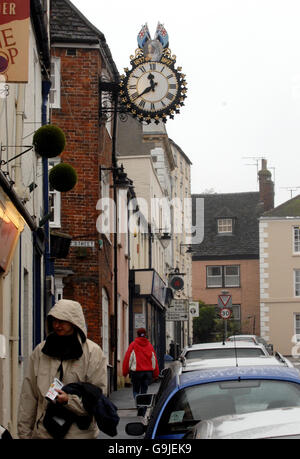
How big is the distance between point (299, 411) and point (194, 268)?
74.1 meters

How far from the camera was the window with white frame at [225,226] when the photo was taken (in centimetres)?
8225

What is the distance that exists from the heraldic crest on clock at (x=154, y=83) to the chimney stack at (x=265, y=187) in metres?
50.8

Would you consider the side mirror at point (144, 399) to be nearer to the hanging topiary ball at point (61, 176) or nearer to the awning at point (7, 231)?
the awning at point (7, 231)

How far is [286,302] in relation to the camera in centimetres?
6981

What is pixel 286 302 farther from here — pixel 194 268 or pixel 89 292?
pixel 89 292

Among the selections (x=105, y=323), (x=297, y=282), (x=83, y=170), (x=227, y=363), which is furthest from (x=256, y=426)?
(x=297, y=282)

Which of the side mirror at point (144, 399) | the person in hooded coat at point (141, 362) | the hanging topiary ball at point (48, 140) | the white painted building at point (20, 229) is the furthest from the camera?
the person in hooded coat at point (141, 362)

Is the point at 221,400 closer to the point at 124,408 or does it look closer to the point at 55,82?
the point at 124,408

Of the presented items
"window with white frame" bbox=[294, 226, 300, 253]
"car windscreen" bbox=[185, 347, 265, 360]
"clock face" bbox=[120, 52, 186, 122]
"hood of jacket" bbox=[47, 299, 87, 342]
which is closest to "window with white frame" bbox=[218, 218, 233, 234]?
"window with white frame" bbox=[294, 226, 300, 253]

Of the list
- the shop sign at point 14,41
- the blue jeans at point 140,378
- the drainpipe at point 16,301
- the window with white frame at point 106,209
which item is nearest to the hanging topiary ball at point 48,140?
the drainpipe at point 16,301

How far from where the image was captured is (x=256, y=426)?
16.1 ft

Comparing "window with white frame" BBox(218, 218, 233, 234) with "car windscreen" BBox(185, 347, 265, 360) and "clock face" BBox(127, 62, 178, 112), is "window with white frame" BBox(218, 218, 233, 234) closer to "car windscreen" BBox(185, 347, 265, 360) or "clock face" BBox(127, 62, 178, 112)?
"clock face" BBox(127, 62, 178, 112)

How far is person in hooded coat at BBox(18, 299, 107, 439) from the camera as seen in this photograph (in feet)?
23.8

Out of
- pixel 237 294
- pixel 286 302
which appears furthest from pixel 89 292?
pixel 237 294
